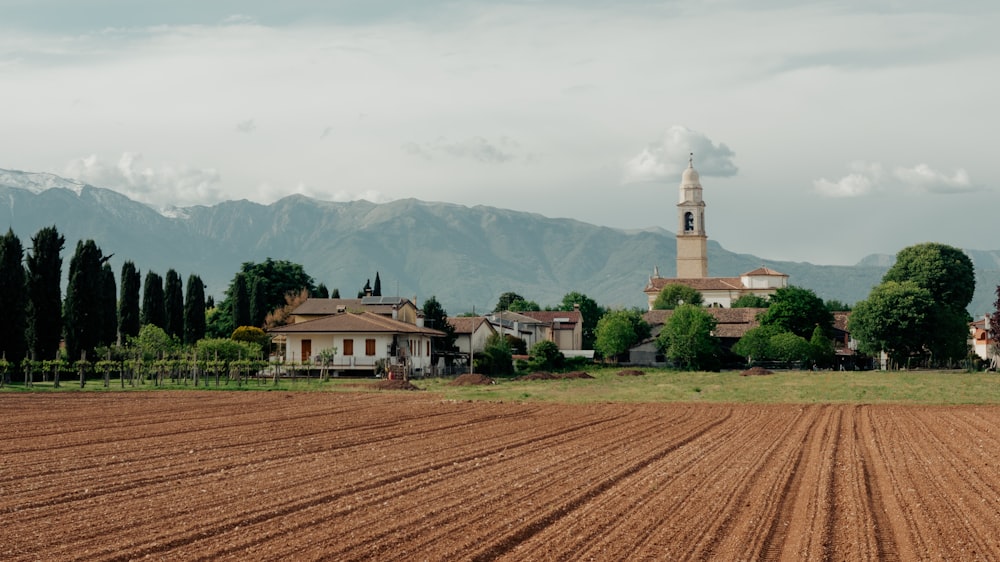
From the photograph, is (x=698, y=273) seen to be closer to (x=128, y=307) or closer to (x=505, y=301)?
(x=505, y=301)

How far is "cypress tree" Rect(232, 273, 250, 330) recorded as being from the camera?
8896 centimetres

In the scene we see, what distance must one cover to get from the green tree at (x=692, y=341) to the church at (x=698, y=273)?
216 ft

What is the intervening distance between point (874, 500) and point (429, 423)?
16.2m

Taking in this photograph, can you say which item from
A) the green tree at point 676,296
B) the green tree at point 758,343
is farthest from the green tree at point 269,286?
the green tree at point 676,296

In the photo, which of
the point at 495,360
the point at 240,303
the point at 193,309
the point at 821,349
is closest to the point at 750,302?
the point at 821,349

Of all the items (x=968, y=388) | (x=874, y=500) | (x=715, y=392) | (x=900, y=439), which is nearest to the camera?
(x=874, y=500)

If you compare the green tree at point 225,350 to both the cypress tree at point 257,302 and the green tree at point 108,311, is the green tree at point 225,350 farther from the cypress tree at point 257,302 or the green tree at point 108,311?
the cypress tree at point 257,302

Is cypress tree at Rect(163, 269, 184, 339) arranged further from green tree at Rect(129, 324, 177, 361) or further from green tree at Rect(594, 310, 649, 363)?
green tree at Rect(594, 310, 649, 363)

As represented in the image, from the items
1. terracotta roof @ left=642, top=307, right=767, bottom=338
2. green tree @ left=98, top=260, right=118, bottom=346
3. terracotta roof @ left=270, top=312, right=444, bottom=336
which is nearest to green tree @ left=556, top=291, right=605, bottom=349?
terracotta roof @ left=642, top=307, right=767, bottom=338

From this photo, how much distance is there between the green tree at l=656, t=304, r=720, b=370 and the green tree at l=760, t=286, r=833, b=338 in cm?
641

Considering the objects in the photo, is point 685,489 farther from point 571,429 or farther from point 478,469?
point 571,429

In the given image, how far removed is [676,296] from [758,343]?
60.3m

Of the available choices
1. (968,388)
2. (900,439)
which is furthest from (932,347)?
(900,439)

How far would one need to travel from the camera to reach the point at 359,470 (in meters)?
19.9
